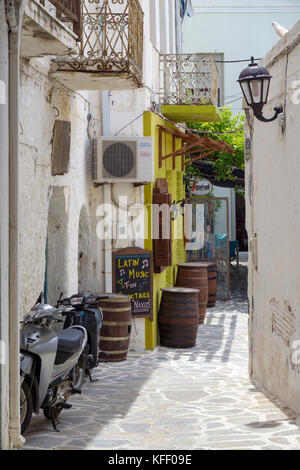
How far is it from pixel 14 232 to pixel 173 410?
9.78 ft

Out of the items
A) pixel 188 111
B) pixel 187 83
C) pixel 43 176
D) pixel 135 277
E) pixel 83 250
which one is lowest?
pixel 135 277

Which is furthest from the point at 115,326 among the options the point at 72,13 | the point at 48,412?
the point at 72,13

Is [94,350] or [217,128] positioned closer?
[94,350]

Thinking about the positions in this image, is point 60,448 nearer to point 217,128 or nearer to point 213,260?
point 213,260

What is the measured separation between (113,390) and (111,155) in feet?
12.3

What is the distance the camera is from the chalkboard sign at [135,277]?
37.2ft

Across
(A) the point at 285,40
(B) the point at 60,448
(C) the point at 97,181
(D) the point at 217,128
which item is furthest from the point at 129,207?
(D) the point at 217,128

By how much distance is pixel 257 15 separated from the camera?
27234 mm

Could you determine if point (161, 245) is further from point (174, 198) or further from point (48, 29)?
point (48, 29)

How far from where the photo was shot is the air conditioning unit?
10719 millimetres

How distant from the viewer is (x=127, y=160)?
1094cm

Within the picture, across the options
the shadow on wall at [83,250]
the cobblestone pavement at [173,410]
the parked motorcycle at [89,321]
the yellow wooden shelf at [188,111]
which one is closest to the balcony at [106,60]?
A: the shadow on wall at [83,250]

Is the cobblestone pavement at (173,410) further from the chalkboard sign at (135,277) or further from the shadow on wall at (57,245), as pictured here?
the shadow on wall at (57,245)

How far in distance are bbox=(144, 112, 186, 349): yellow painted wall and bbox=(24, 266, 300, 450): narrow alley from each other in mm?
481
